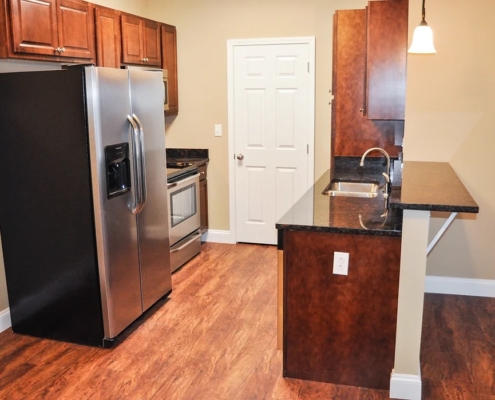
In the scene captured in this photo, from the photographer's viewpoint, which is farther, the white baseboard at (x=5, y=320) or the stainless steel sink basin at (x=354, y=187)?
the stainless steel sink basin at (x=354, y=187)

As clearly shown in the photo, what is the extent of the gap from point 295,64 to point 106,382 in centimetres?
332

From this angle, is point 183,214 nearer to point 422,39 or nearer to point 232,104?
point 232,104

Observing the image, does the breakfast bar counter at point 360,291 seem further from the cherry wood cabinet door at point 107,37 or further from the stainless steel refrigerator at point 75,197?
the cherry wood cabinet door at point 107,37

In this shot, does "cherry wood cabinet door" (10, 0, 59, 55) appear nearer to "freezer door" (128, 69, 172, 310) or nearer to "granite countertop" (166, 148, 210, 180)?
"freezer door" (128, 69, 172, 310)

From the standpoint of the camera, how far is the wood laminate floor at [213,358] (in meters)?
2.71

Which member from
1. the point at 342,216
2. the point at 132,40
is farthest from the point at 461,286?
the point at 132,40

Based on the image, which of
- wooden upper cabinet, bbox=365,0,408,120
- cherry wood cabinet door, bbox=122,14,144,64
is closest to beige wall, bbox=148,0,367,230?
cherry wood cabinet door, bbox=122,14,144,64

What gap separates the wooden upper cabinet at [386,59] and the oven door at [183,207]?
1.81 m

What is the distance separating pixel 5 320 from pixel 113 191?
1189mm

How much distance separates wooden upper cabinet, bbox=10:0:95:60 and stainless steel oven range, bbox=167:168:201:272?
1.26m

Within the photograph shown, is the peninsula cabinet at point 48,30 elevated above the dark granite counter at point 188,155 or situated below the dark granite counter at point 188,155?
above

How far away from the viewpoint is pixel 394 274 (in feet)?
8.32

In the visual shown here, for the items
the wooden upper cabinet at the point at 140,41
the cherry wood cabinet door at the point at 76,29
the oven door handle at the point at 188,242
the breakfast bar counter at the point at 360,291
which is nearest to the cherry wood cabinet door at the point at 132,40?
the wooden upper cabinet at the point at 140,41

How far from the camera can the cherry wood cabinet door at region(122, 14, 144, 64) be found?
4172 millimetres
